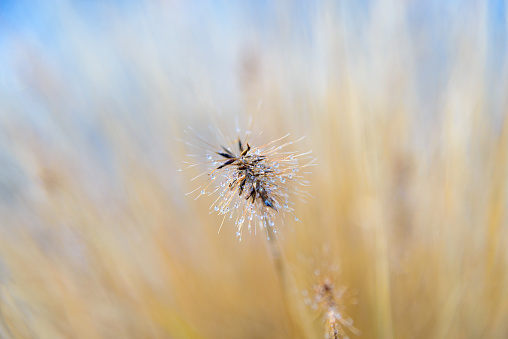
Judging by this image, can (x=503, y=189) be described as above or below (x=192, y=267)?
above

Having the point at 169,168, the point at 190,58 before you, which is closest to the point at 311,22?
the point at 190,58

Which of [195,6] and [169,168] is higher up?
[195,6]

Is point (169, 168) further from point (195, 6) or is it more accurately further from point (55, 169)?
point (195, 6)

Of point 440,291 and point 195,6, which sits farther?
point 195,6

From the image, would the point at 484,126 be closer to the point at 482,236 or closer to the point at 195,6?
the point at 482,236

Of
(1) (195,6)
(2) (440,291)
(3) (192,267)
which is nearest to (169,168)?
(3) (192,267)

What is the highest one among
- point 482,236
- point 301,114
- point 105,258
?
point 301,114
